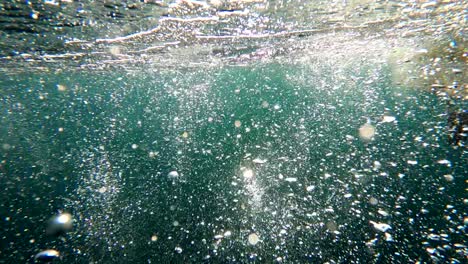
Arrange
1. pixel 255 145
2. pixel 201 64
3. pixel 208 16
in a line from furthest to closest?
pixel 201 64, pixel 208 16, pixel 255 145

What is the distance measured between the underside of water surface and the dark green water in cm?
1

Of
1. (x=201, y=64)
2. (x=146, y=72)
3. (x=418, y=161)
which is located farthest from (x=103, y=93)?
(x=418, y=161)

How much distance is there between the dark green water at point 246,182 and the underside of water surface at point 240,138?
14mm

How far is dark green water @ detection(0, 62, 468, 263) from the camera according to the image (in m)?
1.29

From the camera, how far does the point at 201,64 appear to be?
7.12 m

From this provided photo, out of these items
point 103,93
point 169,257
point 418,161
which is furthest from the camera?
point 103,93

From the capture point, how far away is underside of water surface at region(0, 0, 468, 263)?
1.36 metres

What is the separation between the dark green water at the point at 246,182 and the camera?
1.29 meters

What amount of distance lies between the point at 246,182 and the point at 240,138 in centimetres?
90

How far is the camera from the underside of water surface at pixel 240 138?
1.36 metres

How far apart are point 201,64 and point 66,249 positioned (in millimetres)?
6497

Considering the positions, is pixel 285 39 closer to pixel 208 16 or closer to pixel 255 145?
pixel 208 16

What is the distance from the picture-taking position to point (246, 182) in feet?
6.15

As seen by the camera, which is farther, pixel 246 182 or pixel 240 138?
pixel 240 138
